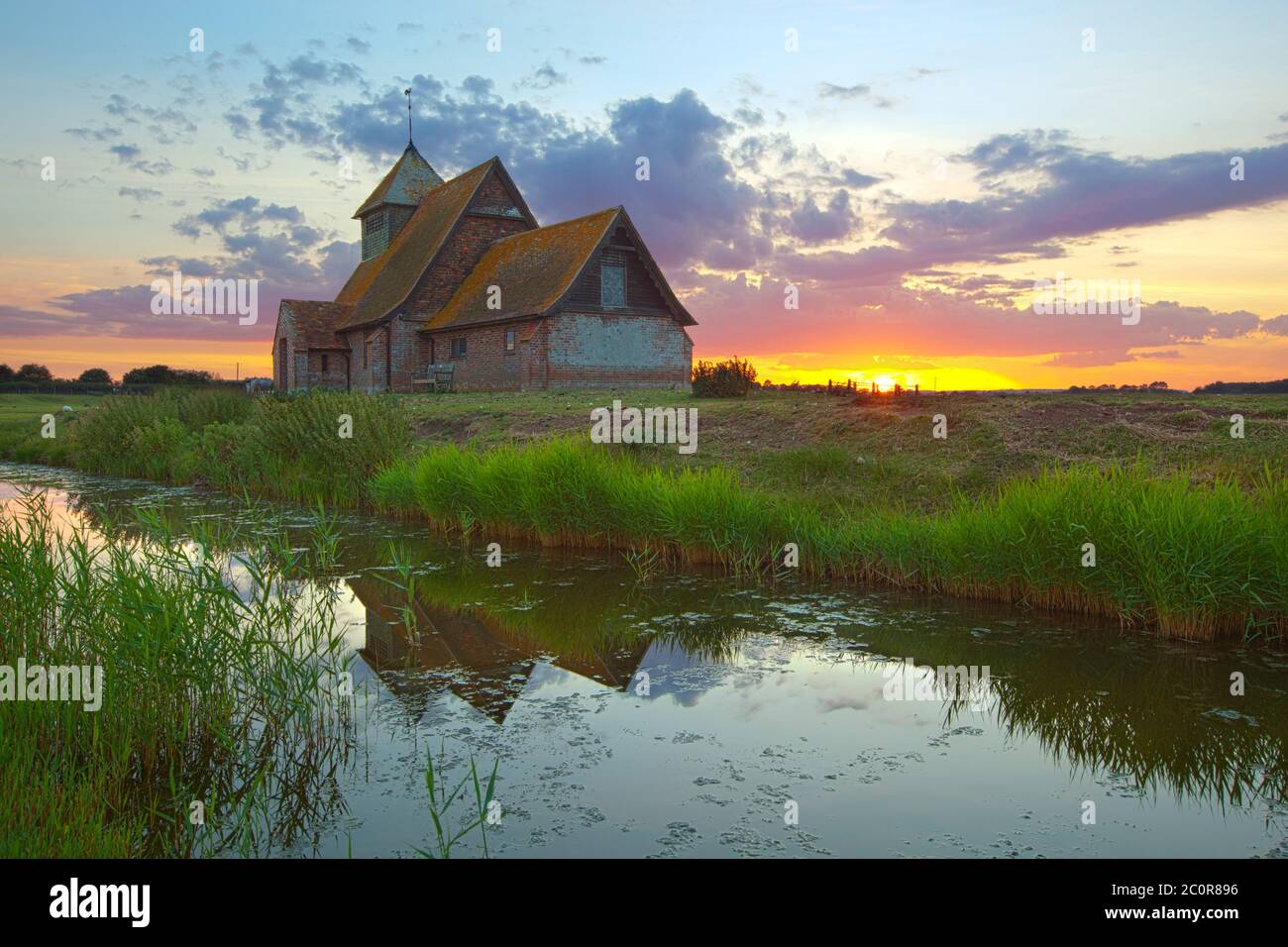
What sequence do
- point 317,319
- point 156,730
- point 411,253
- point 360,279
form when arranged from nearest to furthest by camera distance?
1. point 156,730
2. point 411,253
3. point 317,319
4. point 360,279

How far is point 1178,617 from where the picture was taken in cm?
734

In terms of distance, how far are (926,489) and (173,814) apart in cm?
901

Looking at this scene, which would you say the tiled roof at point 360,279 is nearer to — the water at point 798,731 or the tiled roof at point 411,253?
the tiled roof at point 411,253

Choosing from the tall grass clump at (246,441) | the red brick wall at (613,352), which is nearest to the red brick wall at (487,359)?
the red brick wall at (613,352)

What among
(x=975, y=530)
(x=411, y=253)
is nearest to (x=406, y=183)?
(x=411, y=253)

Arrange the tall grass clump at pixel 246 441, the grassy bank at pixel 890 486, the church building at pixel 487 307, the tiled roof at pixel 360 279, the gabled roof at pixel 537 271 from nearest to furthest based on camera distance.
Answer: the grassy bank at pixel 890 486 < the tall grass clump at pixel 246 441 < the gabled roof at pixel 537 271 < the church building at pixel 487 307 < the tiled roof at pixel 360 279

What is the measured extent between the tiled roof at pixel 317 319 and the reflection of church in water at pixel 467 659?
31769mm

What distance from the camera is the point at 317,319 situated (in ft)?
128

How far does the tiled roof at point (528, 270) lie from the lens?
3027cm

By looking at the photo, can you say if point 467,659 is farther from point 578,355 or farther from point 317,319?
point 317,319

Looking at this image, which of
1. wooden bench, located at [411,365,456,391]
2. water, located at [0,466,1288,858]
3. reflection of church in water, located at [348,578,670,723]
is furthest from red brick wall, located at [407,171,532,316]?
reflection of church in water, located at [348,578,670,723]

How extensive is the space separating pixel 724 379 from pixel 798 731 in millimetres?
16958

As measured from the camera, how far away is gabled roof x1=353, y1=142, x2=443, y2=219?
4150 centimetres
